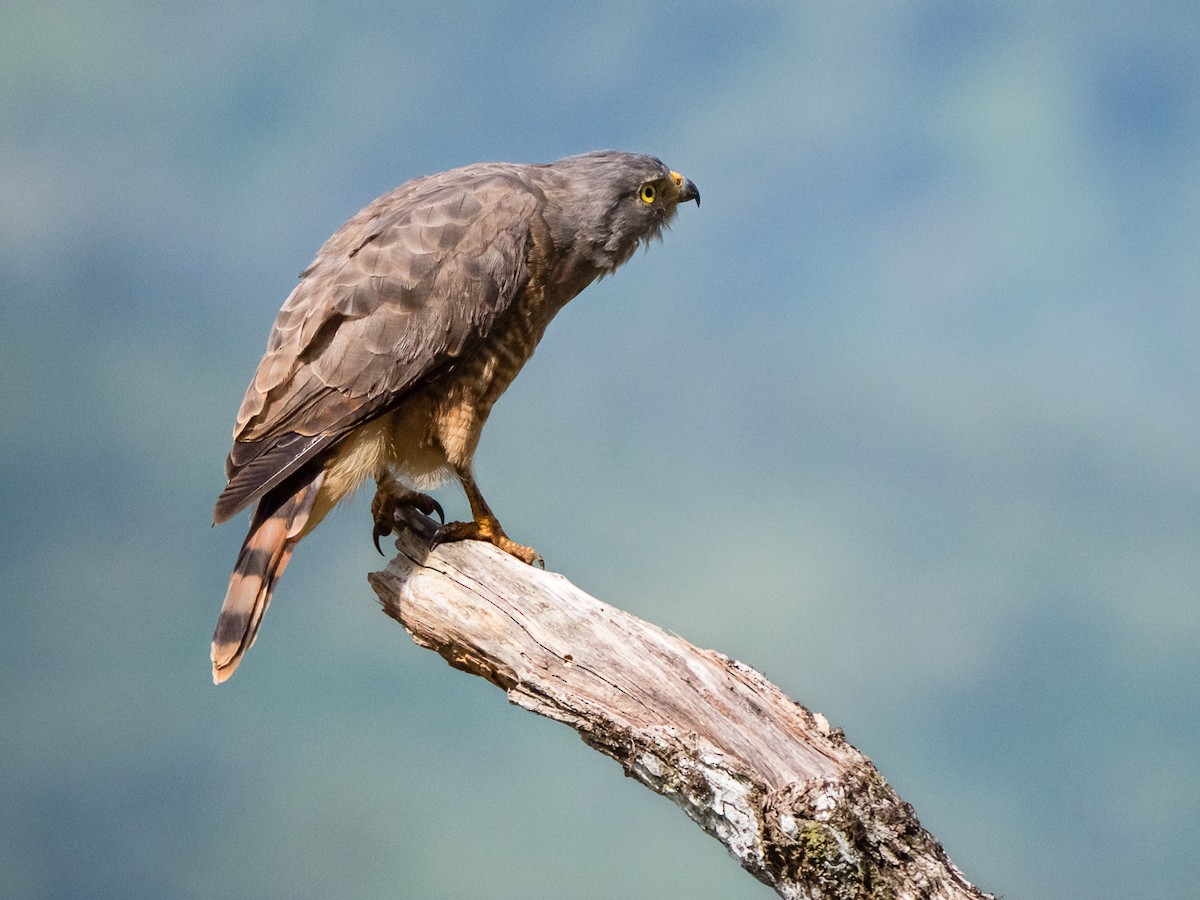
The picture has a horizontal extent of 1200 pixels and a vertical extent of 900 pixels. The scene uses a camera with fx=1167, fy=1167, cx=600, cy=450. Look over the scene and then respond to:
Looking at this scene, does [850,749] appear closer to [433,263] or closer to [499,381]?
[499,381]

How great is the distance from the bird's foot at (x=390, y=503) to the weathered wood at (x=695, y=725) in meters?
0.42

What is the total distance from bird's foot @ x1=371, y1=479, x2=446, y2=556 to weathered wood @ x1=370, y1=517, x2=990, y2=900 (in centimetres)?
42

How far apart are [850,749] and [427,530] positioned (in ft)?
4.65

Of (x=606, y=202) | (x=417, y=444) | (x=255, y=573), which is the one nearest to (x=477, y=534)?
(x=417, y=444)

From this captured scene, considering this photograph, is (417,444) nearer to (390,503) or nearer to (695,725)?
(390,503)

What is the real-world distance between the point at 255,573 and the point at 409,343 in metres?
0.73

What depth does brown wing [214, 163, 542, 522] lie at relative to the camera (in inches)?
122

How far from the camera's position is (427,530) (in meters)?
3.49

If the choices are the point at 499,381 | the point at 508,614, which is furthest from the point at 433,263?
the point at 508,614

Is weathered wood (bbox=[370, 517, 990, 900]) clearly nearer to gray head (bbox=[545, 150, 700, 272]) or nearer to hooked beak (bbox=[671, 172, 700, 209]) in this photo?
gray head (bbox=[545, 150, 700, 272])

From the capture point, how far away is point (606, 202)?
3.58 meters

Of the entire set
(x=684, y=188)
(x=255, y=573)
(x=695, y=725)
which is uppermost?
(x=684, y=188)

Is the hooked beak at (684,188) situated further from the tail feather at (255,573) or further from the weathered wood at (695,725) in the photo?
the tail feather at (255,573)

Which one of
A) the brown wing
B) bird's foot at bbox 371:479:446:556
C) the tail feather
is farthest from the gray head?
the tail feather
